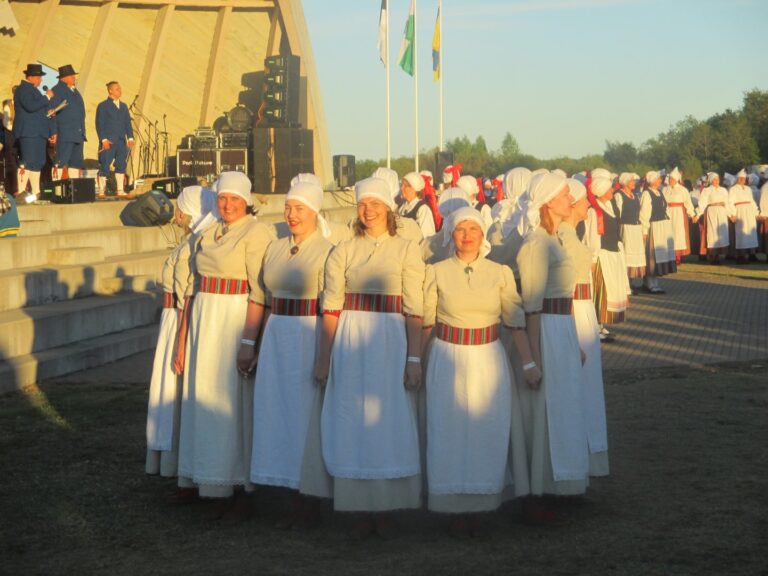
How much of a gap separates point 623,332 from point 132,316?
218 inches

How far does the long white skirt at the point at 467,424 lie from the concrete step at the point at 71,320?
6.18 metres

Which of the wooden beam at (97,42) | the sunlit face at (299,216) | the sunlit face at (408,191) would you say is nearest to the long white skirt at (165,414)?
the sunlit face at (299,216)

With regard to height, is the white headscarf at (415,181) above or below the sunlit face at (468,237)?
above

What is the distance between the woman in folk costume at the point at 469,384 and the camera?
6.70 meters

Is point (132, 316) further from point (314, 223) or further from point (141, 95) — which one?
point (141, 95)

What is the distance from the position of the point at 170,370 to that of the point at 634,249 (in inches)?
518

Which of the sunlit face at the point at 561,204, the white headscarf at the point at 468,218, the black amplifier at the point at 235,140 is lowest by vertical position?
the white headscarf at the point at 468,218

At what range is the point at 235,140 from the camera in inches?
1026

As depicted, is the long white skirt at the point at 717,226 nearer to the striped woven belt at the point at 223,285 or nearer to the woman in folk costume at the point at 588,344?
the woman in folk costume at the point at 588,344

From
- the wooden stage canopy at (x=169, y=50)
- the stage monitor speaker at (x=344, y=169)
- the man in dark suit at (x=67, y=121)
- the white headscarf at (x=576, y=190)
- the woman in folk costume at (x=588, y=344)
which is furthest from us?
the stage monitor speaker at (x=344, y=169)

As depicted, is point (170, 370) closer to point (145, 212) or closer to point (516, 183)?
point (516, 183)

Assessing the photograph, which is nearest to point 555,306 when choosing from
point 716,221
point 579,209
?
point 579,209

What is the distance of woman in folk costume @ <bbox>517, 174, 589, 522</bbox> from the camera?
691 cm

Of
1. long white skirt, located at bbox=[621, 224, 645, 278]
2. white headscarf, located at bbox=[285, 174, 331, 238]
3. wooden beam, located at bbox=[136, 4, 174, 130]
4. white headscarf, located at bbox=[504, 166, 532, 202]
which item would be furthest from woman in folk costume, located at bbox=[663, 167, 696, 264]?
white headscarf, located at bbox=[285, 174, 331, 238]
